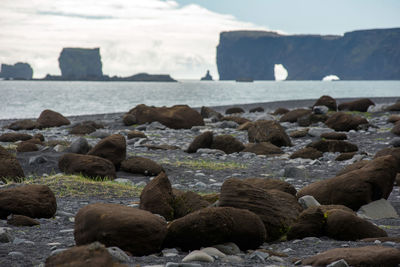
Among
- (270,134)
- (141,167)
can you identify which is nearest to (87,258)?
(141,167)

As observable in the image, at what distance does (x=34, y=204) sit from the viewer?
5953 mm

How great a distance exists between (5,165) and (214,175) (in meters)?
4.14

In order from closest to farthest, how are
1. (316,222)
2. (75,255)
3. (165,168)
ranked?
(75,255), (316,222), (165,168)

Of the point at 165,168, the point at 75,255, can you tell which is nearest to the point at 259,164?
the point at 165,168

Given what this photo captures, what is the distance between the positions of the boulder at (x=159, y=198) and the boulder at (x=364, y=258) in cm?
230

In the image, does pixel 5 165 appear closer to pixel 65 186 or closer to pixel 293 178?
pixel 65 186

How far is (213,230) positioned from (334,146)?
30.2 ft

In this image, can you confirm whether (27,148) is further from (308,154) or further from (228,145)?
(308,154)

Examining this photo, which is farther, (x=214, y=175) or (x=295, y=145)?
(x=295, y=145)

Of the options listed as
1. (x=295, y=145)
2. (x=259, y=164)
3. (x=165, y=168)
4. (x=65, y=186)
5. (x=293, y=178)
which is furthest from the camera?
(x=295, y=145)

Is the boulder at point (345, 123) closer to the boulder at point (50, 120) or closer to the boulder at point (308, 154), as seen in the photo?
the boulder at point (308, 154)

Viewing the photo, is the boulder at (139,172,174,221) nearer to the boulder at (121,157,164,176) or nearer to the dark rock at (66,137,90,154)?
the boulder at (121,157,164,176)

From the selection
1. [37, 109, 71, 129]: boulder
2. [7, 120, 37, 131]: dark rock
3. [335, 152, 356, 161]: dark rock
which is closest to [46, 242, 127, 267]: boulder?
[335, 152, 356, 161]: dark rock

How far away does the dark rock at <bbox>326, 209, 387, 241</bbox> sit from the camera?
527 cm
